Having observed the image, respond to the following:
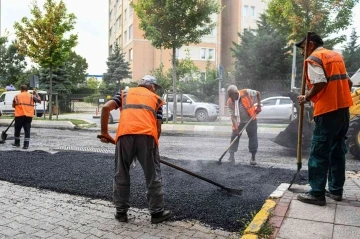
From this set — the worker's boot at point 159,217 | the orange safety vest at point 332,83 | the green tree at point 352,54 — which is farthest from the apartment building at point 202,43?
the worker's boot at point 159,217

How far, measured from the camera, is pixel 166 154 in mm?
8281

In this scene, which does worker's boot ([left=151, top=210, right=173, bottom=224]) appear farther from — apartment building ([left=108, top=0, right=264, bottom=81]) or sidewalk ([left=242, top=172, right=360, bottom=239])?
apartment building ([left=108, top=0, right=264, bottom=81])

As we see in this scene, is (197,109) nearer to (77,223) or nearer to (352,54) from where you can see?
(352,54)

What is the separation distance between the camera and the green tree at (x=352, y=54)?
982 inches

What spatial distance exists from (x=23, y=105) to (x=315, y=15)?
1103 centimetres

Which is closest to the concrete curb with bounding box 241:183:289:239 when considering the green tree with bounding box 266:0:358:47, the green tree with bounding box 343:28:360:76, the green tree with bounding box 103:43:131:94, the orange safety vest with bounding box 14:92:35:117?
the orange safety vest with bounding box 14:92:35:117

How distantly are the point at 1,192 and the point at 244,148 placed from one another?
613 cm

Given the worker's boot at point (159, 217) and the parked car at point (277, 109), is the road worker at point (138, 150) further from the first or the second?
the parked car at point (277, 109)

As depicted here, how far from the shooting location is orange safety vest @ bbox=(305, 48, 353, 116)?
→ 3.64 metres

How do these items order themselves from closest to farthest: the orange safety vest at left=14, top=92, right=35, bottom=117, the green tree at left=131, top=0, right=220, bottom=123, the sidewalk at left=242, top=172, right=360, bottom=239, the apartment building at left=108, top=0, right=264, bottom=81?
the sidewalk at left=242, top=172, right=360, bottom=239
the orange safety vest at left=14, top=92, right=35, bottom=117
the green tree at left=131, top=0, right=220, bottom=123
the apartment building at left=108, top=0, right=264, bottom=81

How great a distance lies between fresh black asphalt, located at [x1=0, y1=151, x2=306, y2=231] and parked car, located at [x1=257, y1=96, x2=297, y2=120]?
11.9m

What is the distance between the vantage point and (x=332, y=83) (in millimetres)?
3652

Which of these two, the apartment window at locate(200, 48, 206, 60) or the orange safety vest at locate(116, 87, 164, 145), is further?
the apartment window at locate(200, 48, 206, 60)

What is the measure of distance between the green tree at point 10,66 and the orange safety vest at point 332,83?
4047 centimetres
